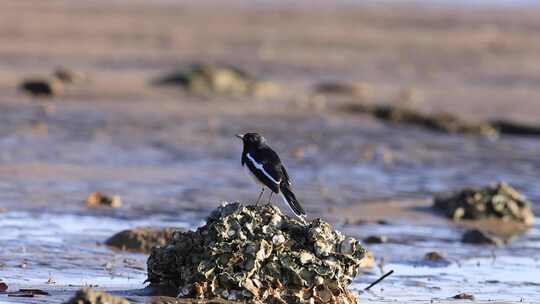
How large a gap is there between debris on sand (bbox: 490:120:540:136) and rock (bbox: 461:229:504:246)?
794 cm

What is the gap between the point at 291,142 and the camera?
714 inches

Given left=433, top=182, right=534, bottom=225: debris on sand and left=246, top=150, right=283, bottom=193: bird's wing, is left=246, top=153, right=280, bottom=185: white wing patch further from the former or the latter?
left=433, top=182, right=534, bottom=225: debris on sand

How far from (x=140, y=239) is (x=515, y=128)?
10.4 meters

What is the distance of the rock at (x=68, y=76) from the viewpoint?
22266mm

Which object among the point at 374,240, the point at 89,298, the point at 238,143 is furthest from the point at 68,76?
the point at 89,298

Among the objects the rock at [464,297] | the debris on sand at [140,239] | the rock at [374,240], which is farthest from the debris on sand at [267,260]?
the rock at [374,240]

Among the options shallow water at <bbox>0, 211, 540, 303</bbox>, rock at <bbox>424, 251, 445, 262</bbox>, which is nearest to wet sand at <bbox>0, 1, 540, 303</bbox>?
shallow water at <bbox>0, 211, 540, 303</bbox>

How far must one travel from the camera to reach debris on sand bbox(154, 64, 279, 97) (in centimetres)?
2238

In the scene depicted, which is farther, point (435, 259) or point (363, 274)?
point (435, 259)

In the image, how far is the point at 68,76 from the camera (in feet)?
73.4

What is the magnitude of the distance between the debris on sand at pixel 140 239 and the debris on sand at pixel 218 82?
11375mm

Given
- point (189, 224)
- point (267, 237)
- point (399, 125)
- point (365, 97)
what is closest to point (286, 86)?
point (365, 97)

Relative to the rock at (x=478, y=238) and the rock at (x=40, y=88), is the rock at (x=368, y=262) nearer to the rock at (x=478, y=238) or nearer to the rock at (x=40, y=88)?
the rock at (x=478, y=238)

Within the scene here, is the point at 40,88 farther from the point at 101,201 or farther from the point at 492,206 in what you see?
the point at 492,206
